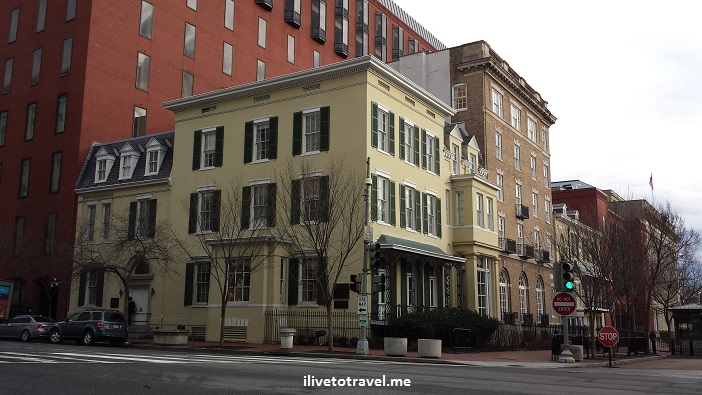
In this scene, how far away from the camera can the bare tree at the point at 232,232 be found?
103 feet

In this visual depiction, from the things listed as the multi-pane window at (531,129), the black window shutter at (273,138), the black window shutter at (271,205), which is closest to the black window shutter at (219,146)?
the black window shutter at (273,138)

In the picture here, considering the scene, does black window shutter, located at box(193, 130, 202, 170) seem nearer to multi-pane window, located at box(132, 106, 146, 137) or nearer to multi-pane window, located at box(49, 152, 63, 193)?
multi-pane window, located at box(132, 106, 146, 137)

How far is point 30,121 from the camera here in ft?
152

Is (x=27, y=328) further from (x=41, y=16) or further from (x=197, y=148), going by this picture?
(x=41, y=16)

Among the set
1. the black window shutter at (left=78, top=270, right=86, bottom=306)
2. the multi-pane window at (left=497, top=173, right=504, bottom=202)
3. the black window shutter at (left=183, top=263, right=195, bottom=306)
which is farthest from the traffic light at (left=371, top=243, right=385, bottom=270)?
the multi-pane window at (left=497, top=173, right=504, bottom=202)

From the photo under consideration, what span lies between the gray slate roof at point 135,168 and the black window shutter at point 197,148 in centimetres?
229

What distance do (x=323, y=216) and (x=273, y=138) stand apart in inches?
289

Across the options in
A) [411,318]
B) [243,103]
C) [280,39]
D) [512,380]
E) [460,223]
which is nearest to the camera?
[512,380]

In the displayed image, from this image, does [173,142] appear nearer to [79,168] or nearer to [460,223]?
[79,168]

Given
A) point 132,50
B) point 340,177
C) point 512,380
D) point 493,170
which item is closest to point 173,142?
point 132,50

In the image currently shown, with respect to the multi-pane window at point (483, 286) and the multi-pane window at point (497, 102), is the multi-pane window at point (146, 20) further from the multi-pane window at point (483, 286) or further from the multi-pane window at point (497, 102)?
the multi-pane window at point (483, 286)

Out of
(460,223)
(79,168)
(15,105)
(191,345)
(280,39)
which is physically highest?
(280,39)

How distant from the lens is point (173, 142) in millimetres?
39938

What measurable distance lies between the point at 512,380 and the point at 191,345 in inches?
706
